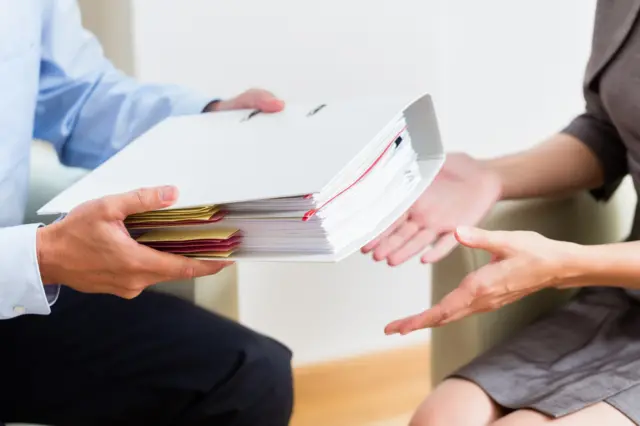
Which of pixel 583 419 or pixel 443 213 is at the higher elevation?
pixel 443 213

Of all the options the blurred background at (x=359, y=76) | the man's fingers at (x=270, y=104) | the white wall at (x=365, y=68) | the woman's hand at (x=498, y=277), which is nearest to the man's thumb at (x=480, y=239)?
the woman's hand at (x=498, y=277)

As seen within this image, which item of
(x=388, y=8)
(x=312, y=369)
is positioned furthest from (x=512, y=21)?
(x=312, y=369)

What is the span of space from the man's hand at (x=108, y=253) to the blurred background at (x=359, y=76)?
47cm

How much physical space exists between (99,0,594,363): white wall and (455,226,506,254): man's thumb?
29.8 inches

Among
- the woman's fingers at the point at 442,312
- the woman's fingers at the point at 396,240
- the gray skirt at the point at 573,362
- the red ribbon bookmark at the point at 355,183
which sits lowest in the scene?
the gray skirt at the point at 573,362

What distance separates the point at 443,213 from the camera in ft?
3.19

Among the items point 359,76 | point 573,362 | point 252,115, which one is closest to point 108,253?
point 252,115

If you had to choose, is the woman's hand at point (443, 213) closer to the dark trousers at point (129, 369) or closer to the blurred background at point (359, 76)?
the dark trousers at point (129, 369)

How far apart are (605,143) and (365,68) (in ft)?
1.77

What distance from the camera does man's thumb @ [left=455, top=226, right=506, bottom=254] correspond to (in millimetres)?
720

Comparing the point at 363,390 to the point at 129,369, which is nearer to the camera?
the point at 129,369

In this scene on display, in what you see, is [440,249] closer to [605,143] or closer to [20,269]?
[605,143]

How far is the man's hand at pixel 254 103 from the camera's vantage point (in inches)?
36.7

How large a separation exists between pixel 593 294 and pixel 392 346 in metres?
0.77
